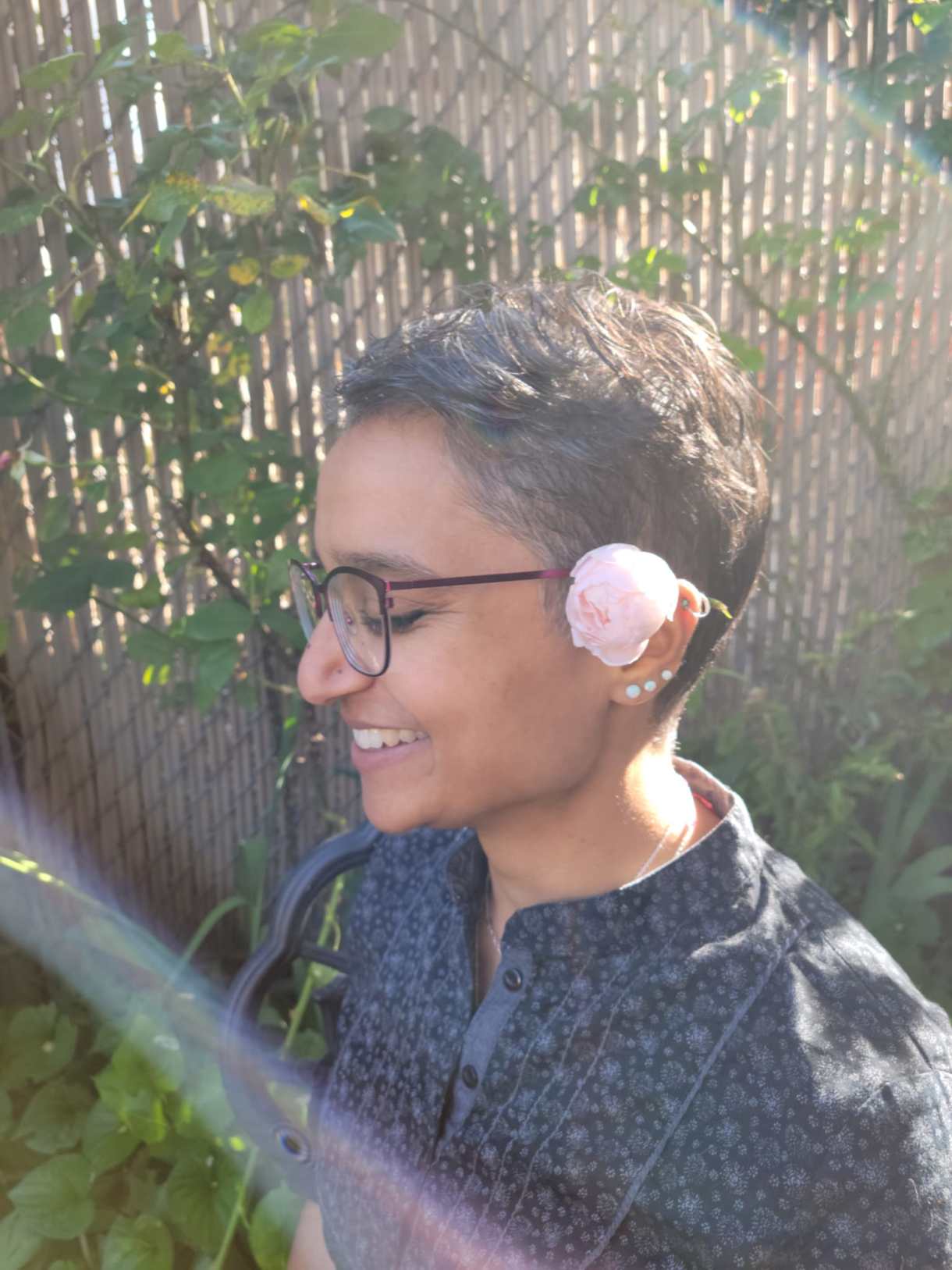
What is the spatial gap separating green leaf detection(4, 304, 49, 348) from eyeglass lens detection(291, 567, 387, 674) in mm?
1099

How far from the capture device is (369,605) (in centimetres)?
112

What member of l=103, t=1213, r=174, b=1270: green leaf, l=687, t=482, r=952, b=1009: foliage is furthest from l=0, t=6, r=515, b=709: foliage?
l=687, t=482, r=952, b=1009: foliage

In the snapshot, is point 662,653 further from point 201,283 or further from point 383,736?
point 201,283

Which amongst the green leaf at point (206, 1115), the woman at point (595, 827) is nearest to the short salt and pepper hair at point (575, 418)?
the woman at point (595, 827)

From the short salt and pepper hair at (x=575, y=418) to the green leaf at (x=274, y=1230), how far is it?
1.31 meters

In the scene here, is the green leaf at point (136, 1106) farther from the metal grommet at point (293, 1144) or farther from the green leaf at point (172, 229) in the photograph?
the green leaf at point (172, 229)

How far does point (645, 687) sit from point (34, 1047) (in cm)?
187

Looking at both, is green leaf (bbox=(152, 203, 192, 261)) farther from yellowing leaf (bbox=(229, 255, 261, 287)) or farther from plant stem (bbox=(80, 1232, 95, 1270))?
plant stem (bbox=(80, 1232, 95, 1270))

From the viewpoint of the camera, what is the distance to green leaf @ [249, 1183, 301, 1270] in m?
1.79

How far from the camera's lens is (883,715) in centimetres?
274

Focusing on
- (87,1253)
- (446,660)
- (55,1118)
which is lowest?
(87,1253)

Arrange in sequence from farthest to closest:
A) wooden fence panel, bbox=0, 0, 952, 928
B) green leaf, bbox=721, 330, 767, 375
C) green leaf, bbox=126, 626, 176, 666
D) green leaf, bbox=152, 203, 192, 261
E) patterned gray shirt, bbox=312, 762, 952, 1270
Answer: wooden fence panel, bbox=0, 0, 952, 928, green leaf, bbox=126, 626, 176, 666, green leaf, bbox=721, 330, 767, 375, green leaf, bbox=152, 203, 192, 261, patterned gray shirt, bbox=312, 762, 952, 1270

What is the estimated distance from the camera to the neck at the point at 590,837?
1.21m

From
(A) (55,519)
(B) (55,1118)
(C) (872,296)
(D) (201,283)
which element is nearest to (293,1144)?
(B) (55,1118)
